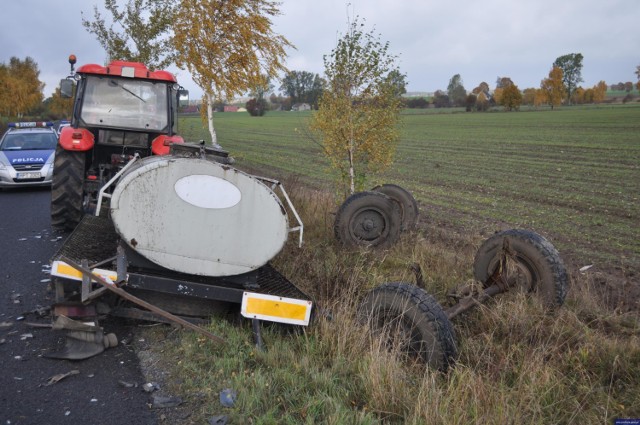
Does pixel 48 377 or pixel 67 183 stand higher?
pixel 67 183

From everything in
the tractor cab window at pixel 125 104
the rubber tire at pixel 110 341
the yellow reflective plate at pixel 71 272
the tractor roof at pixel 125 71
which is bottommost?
the rubber tire at pixel 110 341

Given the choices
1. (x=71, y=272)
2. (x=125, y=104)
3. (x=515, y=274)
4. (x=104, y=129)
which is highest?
(x=125, y=104)

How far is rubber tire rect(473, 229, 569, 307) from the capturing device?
16.9 ft

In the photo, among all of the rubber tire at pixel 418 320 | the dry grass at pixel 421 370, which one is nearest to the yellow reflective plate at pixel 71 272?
the dry grass at pixel 421 370

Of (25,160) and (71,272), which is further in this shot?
(25,160)

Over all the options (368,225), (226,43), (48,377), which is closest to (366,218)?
(368,225)

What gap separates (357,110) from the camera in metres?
9.52

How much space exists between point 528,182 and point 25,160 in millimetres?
14792

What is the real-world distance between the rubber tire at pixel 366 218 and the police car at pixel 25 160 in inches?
340

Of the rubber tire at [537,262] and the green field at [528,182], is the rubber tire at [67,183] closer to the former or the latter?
the green field at [528,182]

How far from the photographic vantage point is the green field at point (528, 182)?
10094 mm

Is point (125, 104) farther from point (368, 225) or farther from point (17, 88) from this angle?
point (17, 88)

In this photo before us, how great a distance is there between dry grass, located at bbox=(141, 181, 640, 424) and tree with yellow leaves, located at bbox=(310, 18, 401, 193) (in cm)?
417

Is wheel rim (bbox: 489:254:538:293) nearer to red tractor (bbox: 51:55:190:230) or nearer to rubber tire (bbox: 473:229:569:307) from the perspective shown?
rubber tire (bbox: 473:229:569:307)
